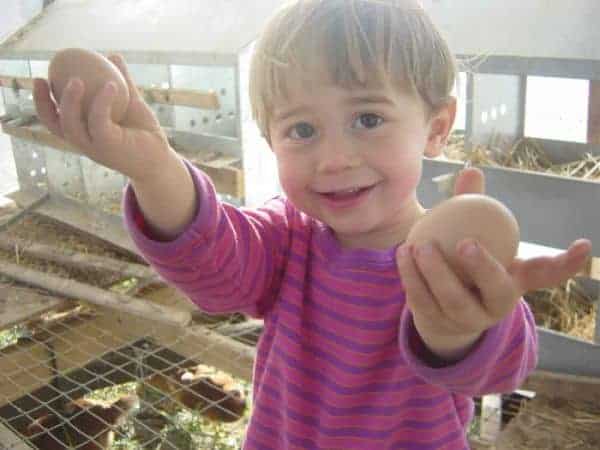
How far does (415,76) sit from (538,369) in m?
0.90

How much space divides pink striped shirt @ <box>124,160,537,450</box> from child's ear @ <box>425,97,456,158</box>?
10cm

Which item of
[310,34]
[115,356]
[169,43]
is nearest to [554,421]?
[310,34]

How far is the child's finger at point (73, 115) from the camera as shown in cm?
44

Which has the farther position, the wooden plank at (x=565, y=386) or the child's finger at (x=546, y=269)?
the wooden plank at (x=565, y=386)

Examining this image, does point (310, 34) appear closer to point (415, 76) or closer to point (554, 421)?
point (415, 76)

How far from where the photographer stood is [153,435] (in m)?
1.49

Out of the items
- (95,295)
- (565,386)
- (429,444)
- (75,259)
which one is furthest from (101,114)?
(75,259)

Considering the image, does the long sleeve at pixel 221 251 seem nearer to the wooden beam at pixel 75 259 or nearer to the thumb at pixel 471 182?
the thumb at pixel 471 182

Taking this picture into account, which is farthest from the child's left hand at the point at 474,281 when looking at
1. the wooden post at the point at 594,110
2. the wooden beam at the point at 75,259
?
the wooden beam at the point at 75,259

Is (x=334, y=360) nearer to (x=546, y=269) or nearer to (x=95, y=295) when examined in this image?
(x=546, y=269)

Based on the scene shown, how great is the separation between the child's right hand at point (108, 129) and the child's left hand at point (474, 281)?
0.20m

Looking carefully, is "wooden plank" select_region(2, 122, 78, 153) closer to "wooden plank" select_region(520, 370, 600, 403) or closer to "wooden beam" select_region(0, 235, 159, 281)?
"wooden beam" select_region(0, 235, 159, 281)

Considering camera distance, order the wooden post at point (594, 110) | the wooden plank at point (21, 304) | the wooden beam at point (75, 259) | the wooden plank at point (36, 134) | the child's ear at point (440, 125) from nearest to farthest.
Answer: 1. the child's ear at point (440, 125)
2. the wooden post at point (594, 110)
3. the wooden plank at point (21, 304)
4. the wooden beam at point (75, 259)
5. the wooden plank at point (36, 134)

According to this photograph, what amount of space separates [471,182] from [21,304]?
1574 mm
